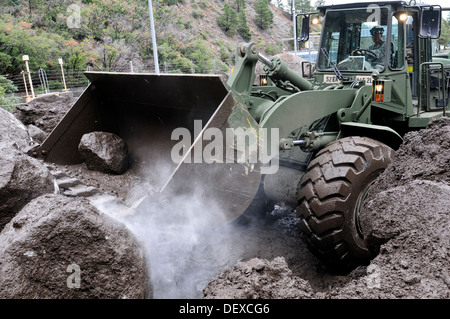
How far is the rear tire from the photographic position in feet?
12.7

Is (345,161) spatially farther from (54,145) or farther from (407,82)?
(54,145)

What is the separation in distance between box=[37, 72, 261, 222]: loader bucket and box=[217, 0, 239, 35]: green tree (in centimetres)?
3381

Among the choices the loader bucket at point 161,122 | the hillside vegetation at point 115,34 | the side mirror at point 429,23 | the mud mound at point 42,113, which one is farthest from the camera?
the hillside vegetation at point 115,34

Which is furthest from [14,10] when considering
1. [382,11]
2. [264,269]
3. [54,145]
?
[264,269]

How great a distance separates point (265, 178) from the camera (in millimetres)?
4871

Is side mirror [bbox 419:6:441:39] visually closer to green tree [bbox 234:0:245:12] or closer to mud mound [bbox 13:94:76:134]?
mud mound [bbox 13:94:76:134]

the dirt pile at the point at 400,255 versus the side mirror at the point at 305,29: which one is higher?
the side mirror at the point at 305,29

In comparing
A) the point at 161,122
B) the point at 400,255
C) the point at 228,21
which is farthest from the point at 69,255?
the point at 228,21

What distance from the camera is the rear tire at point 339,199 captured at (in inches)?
152

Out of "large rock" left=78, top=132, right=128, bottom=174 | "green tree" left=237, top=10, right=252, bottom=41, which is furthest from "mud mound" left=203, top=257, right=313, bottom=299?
"green tree" left=237, top=10, right=252, bottom=41

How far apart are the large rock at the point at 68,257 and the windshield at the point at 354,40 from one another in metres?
3.74

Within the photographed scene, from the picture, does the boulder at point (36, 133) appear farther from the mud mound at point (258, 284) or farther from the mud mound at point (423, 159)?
the mud mound at point (423, 159)

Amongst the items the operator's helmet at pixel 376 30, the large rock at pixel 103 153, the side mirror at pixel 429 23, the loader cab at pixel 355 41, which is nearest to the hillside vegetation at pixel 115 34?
the large rock at pixel 103 153

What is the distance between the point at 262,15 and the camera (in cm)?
4312
